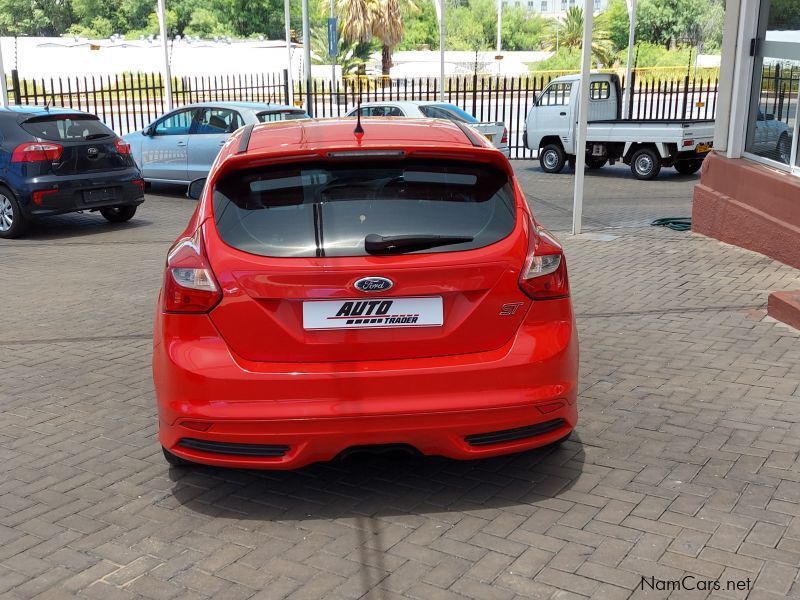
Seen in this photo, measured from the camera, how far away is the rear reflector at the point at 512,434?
3.89 metres

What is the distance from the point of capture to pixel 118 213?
13094 mm

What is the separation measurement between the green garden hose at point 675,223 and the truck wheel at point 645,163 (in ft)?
17.6

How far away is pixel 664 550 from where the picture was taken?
3652 mm

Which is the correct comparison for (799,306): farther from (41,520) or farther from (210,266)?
(41,520)

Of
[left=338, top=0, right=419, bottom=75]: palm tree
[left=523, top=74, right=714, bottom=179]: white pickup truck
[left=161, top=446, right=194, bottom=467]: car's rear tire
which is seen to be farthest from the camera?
[left=338, top=0, right=419, bottom=75]: palm tree

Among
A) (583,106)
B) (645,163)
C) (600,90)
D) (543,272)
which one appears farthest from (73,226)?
(600,90)

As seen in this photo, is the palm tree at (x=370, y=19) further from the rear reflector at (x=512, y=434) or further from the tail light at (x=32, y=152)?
the rear reflector at (x=512, y=434)

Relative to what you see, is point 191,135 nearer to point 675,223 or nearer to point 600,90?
point 675,223

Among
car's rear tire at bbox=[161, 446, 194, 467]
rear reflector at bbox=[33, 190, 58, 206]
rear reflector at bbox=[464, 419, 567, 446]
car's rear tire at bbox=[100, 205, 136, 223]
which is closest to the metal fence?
car's rear tire at bbox=[100, 205, 136, 223]

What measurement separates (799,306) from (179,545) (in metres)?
5.07

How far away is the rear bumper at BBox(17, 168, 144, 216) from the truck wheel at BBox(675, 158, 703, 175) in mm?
10705

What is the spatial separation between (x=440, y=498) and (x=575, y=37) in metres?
78.6

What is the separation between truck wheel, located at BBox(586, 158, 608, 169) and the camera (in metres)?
18.5
